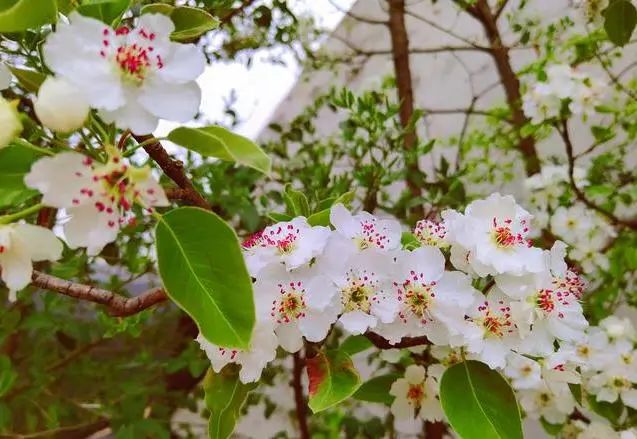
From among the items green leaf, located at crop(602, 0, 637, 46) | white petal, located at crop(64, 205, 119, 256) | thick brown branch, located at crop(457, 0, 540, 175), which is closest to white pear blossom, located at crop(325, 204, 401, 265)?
white petal, located at crop(64, 205, 119, 256)

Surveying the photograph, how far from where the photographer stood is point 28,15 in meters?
0.47

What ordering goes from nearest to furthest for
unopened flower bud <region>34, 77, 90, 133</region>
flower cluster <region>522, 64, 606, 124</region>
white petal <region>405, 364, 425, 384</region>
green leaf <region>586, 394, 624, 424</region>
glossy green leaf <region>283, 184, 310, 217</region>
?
1. unopened flower bud <region>34, 77, 90, 133</region>
2. glossy green leaf <region>283, 184, 310, 217</region>
3. white petal <region>405, 364, 425, 384</region>
4. green leaf <region>586, 394, 624, 424</region>
5. flower cluster <region>522, 64, 606, 124</region>

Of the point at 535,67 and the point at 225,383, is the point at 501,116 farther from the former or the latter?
the point at 225,383

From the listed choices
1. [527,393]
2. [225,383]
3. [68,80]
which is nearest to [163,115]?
[68,80]

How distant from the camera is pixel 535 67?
1279mm

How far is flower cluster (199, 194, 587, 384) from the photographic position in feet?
1.88

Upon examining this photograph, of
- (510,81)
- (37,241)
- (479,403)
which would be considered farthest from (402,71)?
(37,241)

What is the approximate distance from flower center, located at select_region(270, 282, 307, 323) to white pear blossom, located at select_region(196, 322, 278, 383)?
0.6 inches

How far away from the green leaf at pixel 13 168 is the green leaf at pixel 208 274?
12 cm

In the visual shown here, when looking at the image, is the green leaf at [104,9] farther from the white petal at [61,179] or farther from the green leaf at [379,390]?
the green leaf at [379,390]

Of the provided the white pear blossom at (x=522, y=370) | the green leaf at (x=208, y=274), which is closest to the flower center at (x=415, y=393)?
the white pear blossom at (x=522, y=370)

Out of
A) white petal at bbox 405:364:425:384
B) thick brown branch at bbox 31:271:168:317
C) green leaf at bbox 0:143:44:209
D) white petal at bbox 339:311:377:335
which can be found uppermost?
green leaf at bbox 0:143:44:209

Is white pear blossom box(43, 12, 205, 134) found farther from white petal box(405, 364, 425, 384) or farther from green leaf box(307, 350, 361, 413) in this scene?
white petal box(405, 364, 425, 384)

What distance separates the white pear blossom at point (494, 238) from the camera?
Answer: 585mm
